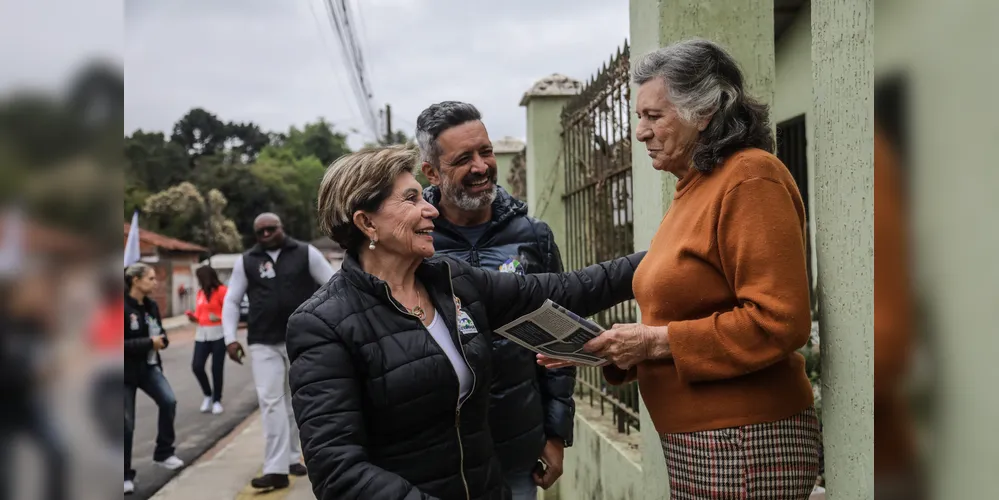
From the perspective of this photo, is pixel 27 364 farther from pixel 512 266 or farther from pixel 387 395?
pixel 512 266

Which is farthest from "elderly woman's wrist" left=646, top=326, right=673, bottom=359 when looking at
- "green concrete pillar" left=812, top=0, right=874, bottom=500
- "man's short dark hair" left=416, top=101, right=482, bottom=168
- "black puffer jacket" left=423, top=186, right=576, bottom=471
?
"man's short dark hair" left=416, top=101, right=482, bottom=168

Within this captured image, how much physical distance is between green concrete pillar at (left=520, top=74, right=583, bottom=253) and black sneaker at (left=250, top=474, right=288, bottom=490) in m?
2.97

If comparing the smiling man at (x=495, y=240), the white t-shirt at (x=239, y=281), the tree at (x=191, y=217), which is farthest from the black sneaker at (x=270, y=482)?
the tree at (x=191, y=217)

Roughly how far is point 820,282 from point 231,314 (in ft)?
19.2

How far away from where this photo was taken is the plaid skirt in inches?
69.5

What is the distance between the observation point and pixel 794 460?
1800mm

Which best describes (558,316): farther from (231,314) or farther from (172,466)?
(172,466)

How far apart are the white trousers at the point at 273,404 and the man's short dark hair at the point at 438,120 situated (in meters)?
3.73

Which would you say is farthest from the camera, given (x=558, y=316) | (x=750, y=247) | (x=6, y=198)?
(x=558, y=316)

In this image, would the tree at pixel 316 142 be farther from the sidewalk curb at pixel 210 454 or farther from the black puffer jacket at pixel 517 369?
the black puffer jacket at pixel 517 369

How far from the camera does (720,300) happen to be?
179 cm

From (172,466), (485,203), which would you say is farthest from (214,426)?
(485,203)

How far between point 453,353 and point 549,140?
171 inches

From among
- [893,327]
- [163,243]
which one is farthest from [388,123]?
[893,327]
